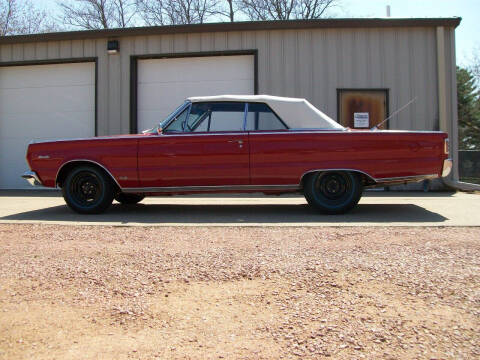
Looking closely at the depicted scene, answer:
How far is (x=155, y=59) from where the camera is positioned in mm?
10562

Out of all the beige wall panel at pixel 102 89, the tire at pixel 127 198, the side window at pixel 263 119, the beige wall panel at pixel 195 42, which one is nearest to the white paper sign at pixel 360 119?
the beige wall panel at pixel 195 42

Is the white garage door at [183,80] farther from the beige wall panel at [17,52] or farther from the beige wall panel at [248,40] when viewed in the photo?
the beige wall panel at [17,52]

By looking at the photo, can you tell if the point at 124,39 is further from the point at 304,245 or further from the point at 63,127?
the point at 304,245

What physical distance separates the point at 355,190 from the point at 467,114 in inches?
1191

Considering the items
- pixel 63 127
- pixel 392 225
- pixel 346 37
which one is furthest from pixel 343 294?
pixel 63 127

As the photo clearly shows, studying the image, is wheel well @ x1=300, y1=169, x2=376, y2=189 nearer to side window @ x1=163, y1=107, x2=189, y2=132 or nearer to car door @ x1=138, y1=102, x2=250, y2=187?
car door @ x1=138, y1=102, x2=250, y2=187

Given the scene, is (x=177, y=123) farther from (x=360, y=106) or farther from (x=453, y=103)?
(x=453, y=103)

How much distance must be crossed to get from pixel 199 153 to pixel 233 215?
3.24 feet

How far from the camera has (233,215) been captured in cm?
569

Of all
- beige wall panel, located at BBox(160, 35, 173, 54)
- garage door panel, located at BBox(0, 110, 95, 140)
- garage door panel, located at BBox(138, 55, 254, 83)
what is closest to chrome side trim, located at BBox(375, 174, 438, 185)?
garage door panel, located at BBox(138, 55, 254, 83)

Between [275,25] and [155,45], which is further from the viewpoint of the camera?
[155,45]

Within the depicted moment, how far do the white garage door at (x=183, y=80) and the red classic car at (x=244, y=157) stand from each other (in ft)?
15.0

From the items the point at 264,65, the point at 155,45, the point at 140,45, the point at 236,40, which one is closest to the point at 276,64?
the point at 264,65

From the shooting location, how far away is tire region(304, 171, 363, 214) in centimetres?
556
